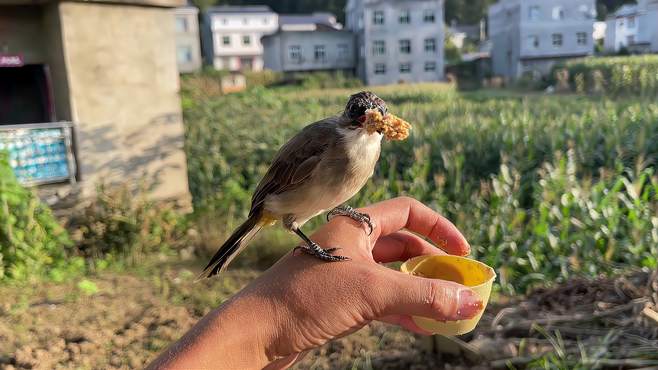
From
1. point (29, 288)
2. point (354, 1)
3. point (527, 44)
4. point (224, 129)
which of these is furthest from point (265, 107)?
point (354, 1)

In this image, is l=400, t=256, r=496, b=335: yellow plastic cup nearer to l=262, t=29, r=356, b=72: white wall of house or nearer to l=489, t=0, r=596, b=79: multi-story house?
l=489, t=0, r=596, b=79: multi-story house

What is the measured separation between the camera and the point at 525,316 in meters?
3.61

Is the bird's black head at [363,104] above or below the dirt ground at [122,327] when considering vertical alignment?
above

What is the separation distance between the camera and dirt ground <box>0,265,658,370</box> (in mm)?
3141

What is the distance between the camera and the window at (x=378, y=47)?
117 ft

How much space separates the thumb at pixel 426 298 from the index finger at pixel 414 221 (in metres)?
0.63

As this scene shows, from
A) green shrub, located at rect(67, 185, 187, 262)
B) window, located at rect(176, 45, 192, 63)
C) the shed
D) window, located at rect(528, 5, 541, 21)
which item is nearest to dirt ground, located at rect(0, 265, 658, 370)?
green shrub, located at rect(67, 185, 187, 262)

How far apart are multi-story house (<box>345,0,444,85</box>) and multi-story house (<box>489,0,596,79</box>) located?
8.22m

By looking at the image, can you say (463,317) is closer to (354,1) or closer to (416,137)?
(416,137)

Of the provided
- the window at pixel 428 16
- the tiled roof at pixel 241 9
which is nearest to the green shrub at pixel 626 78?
the window at pixel 428 16

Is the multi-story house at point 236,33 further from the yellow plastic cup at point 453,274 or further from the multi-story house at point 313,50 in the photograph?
the yellow plastic cup at point 453,274

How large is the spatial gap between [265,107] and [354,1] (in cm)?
2940

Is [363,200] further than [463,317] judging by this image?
Yes

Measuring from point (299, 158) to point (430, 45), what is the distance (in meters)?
36.6
